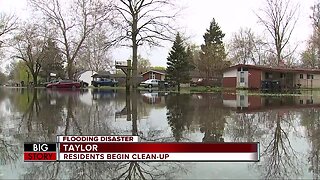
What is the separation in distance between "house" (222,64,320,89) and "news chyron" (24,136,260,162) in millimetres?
39766

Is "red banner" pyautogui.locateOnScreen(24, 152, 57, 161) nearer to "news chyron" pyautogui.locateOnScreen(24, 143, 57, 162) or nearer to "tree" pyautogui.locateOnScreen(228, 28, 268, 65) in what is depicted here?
"news chyron" pyautogui.locateOnScreen(24, 143, 57, 162)

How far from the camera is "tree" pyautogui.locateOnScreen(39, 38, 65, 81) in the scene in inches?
2131

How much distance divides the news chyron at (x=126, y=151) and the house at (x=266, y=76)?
130ft

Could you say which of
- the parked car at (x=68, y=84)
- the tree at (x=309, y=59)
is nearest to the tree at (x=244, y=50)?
the tree at (x=309, y=59)

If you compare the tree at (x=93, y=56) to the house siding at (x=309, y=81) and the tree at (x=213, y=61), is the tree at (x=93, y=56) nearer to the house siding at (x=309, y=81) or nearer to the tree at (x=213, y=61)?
the tree at (x=213, y=61)

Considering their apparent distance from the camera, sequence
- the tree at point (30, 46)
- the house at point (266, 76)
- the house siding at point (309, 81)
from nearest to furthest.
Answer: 1. the house at point (266, 76)
2. the house siding at point (309, 81)
3. the tree at point (30, 46)

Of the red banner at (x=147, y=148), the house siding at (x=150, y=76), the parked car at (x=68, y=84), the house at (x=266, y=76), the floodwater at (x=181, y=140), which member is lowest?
the floodwater at (x=181, y=140)

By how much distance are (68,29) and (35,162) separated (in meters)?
44.2

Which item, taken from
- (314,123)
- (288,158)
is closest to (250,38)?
(314,123)

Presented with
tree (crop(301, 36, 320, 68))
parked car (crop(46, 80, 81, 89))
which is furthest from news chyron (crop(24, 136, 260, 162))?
tree (crop(301, 36, 320, 68))

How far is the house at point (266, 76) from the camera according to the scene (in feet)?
143

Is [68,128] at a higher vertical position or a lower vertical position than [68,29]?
lower

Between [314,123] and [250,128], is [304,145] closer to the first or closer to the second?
[250,128]

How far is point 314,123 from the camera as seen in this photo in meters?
10.1
